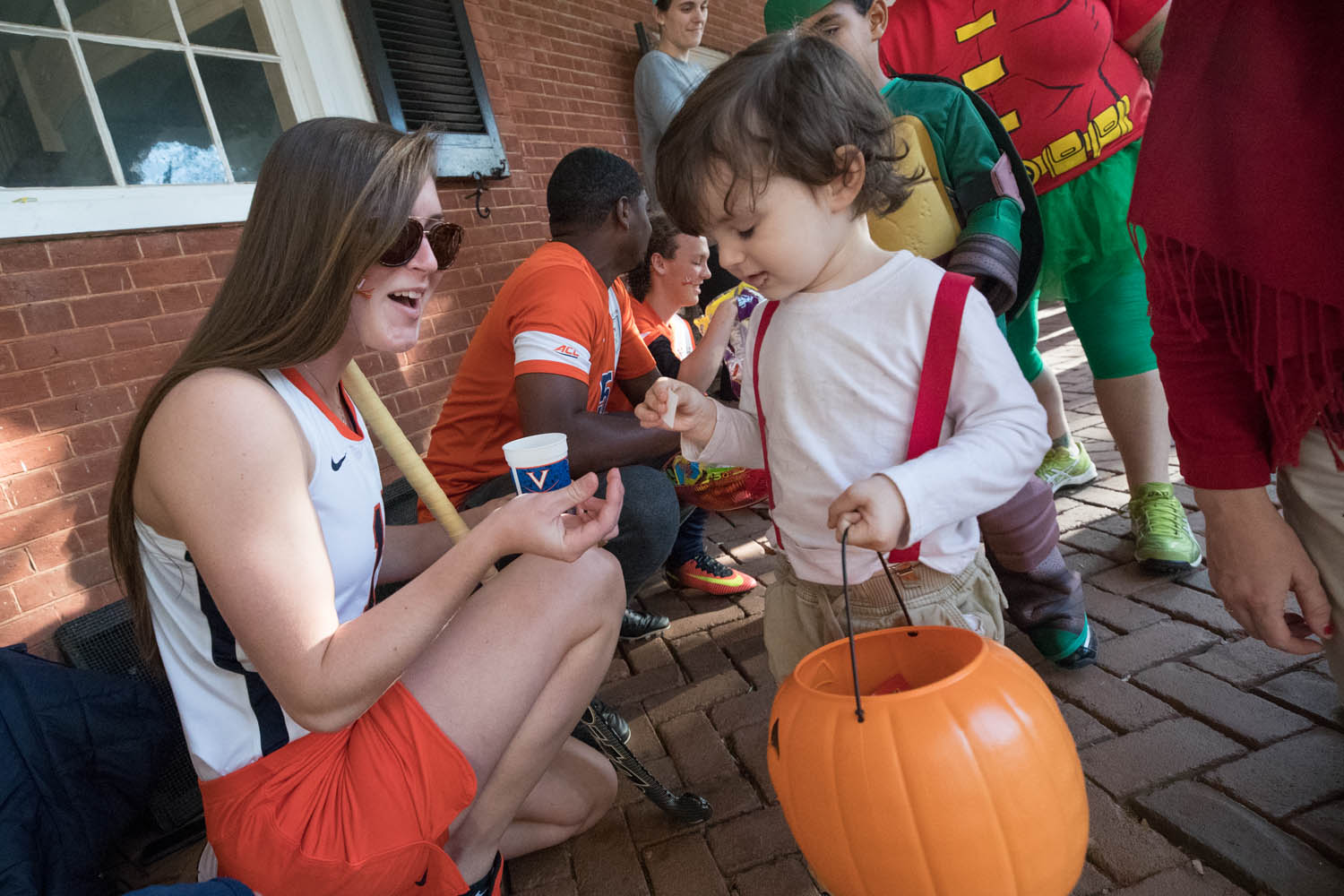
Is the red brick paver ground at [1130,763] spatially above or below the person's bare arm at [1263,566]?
below

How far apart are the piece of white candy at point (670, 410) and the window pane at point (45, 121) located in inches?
103

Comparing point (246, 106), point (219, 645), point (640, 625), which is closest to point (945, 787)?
point (219, 645)

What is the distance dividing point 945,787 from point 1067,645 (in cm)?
125

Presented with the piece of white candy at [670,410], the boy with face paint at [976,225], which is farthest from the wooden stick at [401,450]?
the boy with face paint at [976,225]

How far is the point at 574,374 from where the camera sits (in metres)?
2.25

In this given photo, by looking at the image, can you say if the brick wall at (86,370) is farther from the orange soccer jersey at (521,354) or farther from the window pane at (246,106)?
the orange soccer jersey at (521,354)

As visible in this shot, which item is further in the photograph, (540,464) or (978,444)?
(540,464)

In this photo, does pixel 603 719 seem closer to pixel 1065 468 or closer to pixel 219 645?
pixel 219 645

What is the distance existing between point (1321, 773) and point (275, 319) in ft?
7.25

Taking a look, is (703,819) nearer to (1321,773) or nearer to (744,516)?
(1321,773)

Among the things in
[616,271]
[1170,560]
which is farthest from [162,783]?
[1170,560]

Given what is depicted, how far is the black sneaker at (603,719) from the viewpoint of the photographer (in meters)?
1.89

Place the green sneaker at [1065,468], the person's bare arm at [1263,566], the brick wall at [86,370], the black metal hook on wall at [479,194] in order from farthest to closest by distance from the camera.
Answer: the black metal hook on wall at [479,194], the green sneaker at [1065,468], the brick wall at [86,370], the person's bare arm at [1263,566]

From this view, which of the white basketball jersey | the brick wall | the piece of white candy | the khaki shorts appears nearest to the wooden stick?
the white basketball jersey
